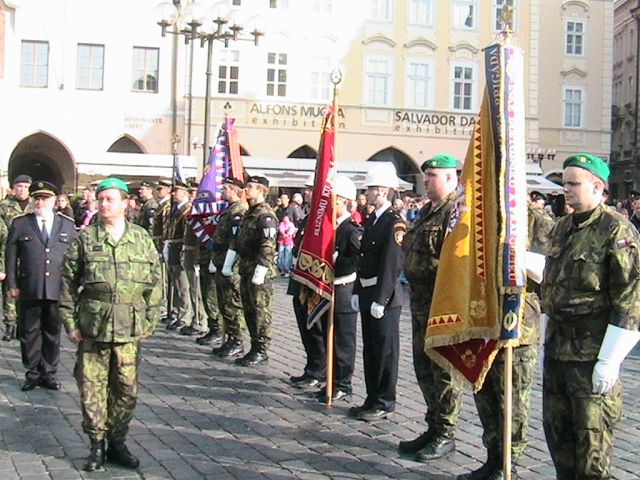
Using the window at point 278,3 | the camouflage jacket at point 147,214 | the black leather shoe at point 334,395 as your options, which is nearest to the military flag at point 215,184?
the camouflage jacket at point 147,214

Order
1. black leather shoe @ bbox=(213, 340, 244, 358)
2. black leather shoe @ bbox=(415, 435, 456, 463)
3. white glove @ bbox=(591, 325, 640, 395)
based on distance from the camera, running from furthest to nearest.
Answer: black leather shoe @ bbox=(213, 340, 244, 358)
black leather shoe @ bbox=(415, 435, 456, 463)
white glove @ bbox=(591, 325, 640, 395)

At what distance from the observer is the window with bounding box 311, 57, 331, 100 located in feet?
115

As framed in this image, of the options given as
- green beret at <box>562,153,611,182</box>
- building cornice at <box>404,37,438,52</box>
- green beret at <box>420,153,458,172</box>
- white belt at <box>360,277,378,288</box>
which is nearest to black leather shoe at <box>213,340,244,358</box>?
white belt at <box>360,277,378,288</box>

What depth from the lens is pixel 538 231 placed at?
570 cm

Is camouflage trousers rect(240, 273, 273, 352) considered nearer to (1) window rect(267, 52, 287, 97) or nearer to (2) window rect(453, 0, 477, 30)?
(1) window rect(267, 52, 287, 97)

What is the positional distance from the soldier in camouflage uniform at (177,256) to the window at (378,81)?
23.7 m

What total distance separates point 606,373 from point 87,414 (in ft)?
11.3

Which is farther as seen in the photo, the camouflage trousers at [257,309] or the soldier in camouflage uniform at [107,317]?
the camouflage trousers at [257,309]

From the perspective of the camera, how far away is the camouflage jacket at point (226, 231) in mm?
10281

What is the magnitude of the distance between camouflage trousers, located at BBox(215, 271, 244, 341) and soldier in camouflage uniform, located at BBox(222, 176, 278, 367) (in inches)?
15.1

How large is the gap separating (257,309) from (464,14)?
97.3ft

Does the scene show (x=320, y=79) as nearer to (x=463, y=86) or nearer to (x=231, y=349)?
(x=463, y=86)

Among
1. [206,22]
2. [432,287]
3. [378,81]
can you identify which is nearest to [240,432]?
[432,287]

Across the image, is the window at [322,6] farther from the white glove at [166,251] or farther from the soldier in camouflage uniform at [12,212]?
the soldier in camouflage uniform at [12,212]
